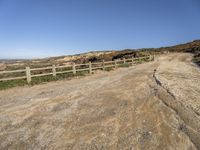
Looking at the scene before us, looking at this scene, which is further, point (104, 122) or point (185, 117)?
point (185, 117)

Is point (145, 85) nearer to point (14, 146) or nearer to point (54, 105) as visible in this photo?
point (54, 105)

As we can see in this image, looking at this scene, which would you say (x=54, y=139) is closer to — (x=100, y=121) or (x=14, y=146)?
(x=14, y=146)

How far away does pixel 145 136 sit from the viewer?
580cm

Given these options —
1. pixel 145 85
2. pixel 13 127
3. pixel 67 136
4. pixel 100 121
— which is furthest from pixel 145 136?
pixel 145 85

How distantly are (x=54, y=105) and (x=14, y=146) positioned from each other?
338 cm

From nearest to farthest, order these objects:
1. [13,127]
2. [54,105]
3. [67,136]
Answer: [67,136] → [13,127] → [54,105]

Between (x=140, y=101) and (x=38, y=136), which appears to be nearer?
(x=38, y=136)

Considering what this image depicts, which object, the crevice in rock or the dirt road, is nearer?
the dirt road

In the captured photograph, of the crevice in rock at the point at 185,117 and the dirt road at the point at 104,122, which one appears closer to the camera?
the dirt road at the point at 104,122

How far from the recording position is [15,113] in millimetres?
7809

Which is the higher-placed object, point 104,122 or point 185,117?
point 104,122

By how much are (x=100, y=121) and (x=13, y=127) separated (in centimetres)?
252

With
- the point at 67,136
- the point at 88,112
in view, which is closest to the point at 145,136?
the point at 67,136

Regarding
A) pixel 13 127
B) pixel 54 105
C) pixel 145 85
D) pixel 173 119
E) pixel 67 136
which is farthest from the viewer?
pixel 145 85
